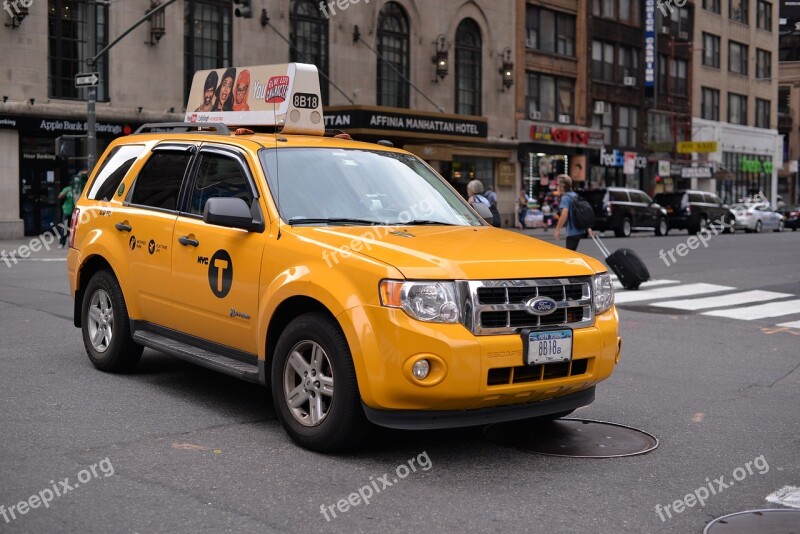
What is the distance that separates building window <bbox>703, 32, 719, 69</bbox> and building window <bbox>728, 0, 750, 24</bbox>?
9.34ft

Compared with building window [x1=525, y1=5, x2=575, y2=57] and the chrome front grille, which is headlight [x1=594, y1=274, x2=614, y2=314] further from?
building window [x1=525, y1=5, x2=575, y2=57]

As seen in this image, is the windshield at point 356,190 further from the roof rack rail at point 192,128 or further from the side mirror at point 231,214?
the roof rack rail at point 192,128

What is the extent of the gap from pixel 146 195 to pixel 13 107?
2364cm

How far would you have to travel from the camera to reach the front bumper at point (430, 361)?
547 centimetres

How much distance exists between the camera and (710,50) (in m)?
63.7

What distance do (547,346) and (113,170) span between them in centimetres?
447

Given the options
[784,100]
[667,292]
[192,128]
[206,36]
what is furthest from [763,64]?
[192,128]

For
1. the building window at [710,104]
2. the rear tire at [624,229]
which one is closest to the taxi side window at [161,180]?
the rear tire at [624,229]

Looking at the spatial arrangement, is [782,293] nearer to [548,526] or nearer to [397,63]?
[548,526]

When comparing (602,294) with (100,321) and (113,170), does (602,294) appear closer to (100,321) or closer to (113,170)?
(100,321)

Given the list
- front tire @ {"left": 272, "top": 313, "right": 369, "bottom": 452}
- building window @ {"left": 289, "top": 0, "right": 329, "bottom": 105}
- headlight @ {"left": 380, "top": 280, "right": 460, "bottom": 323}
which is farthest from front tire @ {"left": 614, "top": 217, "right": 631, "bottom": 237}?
headlight @ {"left": 380, "top": 280, "right": 460, "bottom": 323}

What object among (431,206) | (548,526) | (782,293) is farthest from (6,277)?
(548,526)

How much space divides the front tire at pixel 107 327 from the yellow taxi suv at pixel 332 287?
0.06 feet

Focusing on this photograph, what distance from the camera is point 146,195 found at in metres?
7.96
